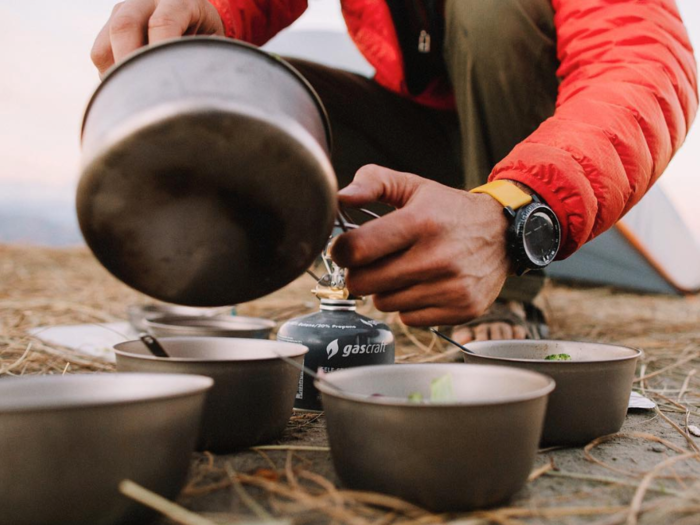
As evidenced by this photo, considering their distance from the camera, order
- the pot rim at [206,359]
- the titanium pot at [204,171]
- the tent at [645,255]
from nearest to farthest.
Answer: the titanium pot at [204,171], the pot rim at [206,359], the tent at [645,255]

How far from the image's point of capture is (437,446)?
55cm

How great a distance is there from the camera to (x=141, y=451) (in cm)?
53

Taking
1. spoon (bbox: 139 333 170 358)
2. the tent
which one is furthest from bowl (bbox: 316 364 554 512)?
the tent

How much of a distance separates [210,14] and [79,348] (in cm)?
80

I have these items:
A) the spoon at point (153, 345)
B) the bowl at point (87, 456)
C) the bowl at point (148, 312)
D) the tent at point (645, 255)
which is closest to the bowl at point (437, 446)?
the bowl at point (87, 456)

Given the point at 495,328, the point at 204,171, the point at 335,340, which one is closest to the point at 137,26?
the point at 204,171

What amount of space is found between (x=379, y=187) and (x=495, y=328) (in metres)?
0.78

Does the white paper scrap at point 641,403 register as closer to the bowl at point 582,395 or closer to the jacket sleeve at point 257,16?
the bowl at point 582,395

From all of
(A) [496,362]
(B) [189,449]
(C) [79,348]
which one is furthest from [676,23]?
(C) [79,348]

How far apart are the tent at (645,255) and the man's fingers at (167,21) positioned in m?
1.92

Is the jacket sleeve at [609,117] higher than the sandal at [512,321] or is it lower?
higher

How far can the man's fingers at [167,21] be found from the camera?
95 centimetres

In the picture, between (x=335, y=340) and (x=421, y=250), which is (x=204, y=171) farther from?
(x=335, y=340)

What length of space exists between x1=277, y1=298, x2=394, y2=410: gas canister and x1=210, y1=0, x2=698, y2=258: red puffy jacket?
12.9 inches
